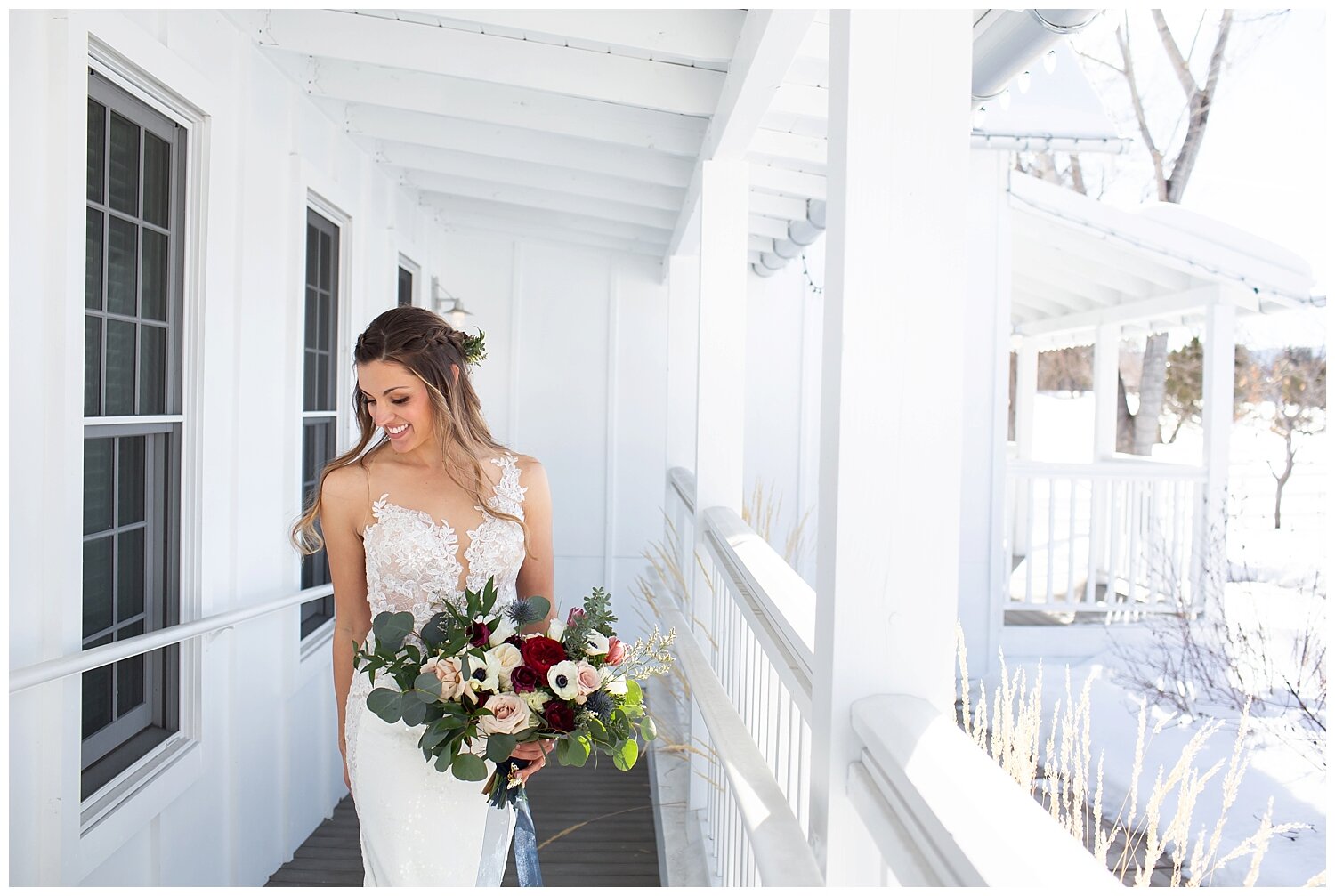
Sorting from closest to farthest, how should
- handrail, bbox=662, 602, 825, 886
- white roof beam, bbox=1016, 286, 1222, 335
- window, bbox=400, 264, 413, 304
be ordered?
handrail, bbox=662, 602, 825, 886 < window, bbox=400, 264, 413, 304 < white roof beam, bbox=1016, 286, 1222, 335

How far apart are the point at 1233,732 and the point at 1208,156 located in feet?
41.7

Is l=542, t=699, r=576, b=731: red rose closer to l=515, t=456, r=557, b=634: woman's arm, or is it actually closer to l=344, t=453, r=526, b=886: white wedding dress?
l=344, t=453, r=526, b=886: white wedding dress

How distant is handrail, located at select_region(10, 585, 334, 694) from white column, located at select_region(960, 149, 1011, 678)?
4.67m

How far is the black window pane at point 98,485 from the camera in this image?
2686 millimetres

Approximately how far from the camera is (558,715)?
2076 mm

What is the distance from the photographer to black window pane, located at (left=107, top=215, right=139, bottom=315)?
2.76m

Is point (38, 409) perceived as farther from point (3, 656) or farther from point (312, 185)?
point (312, 185)

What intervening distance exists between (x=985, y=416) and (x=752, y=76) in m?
4.73

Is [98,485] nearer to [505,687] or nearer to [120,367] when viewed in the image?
[120,367]

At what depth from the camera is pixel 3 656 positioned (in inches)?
71.7

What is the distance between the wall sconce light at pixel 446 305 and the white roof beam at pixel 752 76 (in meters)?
3.28

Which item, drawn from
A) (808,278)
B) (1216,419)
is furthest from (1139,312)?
(808,278)

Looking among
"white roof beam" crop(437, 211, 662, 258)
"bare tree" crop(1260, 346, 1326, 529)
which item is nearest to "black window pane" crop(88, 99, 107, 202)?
"white roof beam" crop(437, 211, 662, 258)

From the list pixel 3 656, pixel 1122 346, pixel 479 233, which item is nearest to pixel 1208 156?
pixel 1122 346
